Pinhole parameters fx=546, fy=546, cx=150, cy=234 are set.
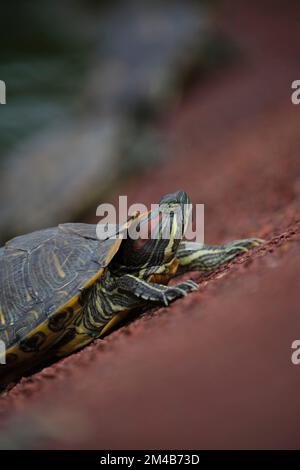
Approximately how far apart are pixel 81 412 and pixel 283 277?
1.07m

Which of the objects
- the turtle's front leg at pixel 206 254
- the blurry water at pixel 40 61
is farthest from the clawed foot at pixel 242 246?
the blurry water at pixel 40 61

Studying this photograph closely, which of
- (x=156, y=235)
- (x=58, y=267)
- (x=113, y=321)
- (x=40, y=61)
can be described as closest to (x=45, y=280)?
(x=58, y=267)

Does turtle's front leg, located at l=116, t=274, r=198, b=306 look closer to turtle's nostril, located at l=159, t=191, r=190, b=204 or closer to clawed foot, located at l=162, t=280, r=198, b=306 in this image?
clawed foot, located at l=162, t=280, r=198, b=306

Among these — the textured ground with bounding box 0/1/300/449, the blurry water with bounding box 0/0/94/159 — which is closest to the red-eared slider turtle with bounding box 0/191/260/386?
the textured ground with bounding box 0/1/300/449

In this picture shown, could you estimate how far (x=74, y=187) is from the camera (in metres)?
8.92

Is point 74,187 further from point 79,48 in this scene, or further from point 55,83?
point 79,48

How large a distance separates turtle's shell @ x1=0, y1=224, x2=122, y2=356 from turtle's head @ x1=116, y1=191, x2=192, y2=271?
0.39ft

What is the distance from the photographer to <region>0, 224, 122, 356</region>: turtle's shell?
314 centimetres

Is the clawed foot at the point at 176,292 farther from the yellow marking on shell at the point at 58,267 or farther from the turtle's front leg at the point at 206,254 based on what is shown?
the yellow marking on shell at the point at 58,267

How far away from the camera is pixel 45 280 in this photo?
3.27 metres

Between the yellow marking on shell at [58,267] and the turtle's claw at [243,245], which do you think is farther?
the turtle's claw at [243,245]

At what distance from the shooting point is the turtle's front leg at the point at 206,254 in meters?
3.50
